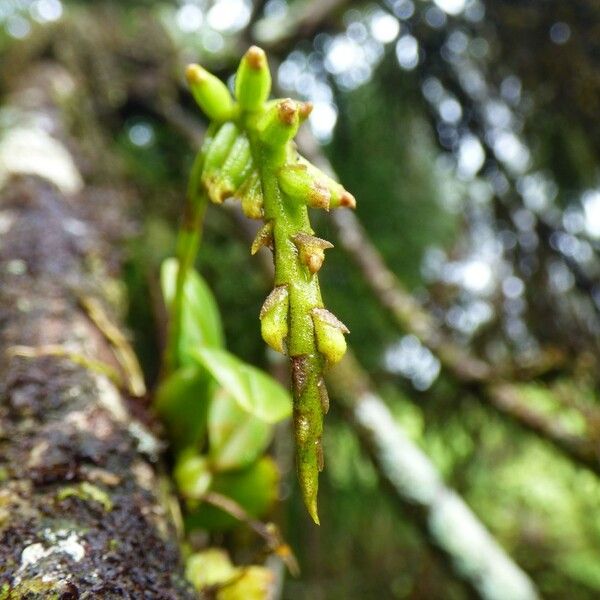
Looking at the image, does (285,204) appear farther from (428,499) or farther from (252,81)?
(428,499)

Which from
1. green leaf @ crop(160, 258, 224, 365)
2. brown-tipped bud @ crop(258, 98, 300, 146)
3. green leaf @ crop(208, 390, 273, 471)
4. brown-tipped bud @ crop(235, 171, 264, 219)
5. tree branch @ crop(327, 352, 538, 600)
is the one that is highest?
brown-tipped bud @ crop(258, 98, 300, 146)

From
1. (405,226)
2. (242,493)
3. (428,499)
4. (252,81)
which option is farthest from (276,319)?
(405,226)

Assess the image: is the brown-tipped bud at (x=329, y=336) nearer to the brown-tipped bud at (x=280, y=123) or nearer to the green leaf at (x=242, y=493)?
the brown-tipped bud at (x=280, y=123)

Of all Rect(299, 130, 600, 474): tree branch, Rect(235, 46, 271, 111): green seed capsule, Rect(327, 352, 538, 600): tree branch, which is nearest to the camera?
Rect(235, 46, 271, 111): green seed capsule

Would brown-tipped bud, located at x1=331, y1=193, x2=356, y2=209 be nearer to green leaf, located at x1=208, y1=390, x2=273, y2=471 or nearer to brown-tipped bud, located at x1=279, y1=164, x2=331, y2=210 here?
brown-tipped bud, located at x1=279, y1=164, x2=331, y2=210

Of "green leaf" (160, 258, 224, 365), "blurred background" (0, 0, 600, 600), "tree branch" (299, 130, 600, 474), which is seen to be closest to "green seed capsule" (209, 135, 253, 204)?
"green leaf" (160, 258, 224, 365)

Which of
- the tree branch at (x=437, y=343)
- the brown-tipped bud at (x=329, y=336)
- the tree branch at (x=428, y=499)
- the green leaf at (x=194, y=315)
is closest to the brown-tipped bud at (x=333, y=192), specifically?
the brown-tipped bud at (x=329, y=336)

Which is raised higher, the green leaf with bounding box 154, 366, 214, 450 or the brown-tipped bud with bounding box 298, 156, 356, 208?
the brown-tipped bud with bounding box 298, 156, 356, 208
